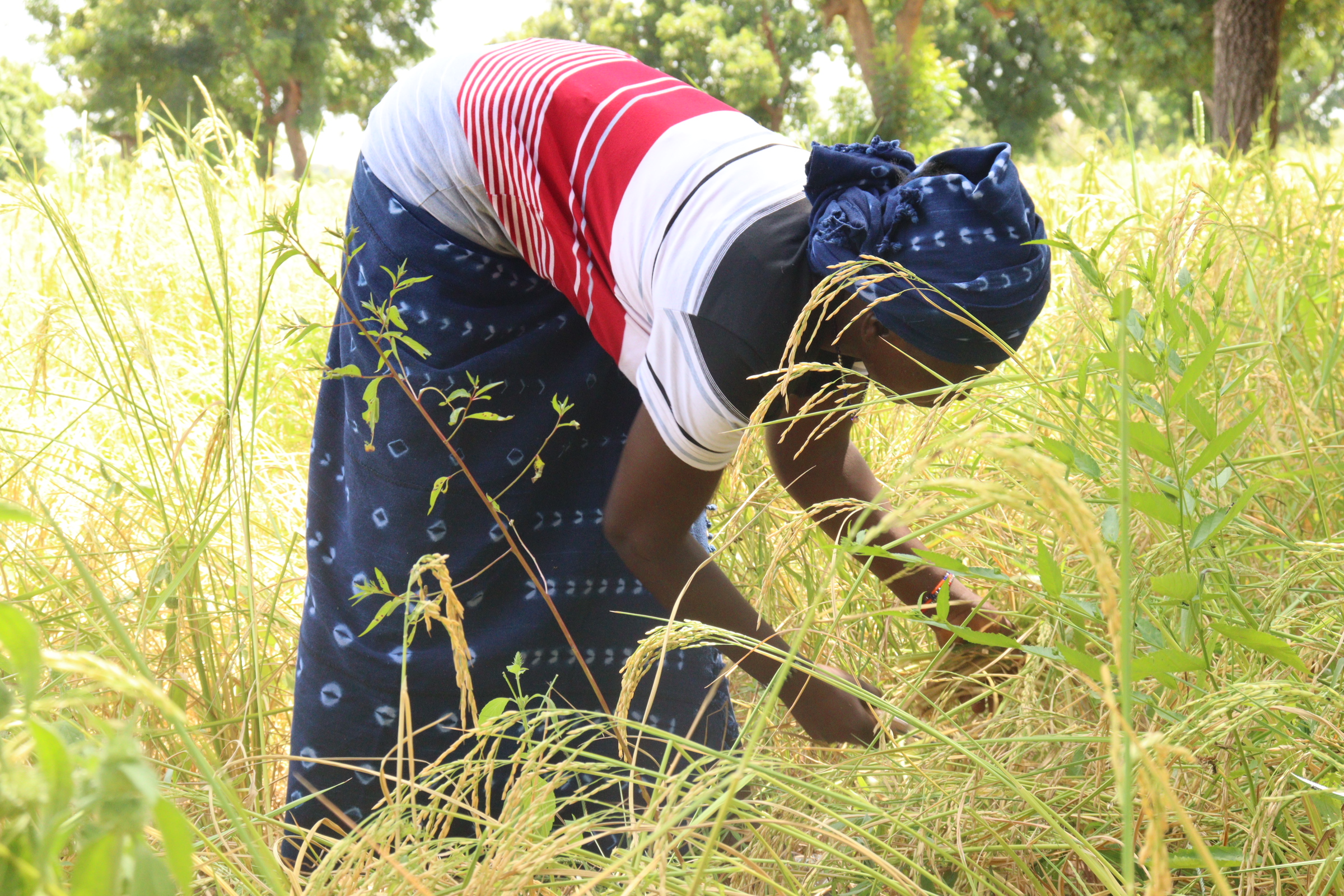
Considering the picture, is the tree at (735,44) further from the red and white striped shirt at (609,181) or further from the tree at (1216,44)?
the red and white striped shirt at (609,181)

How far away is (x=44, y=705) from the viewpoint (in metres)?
0.25

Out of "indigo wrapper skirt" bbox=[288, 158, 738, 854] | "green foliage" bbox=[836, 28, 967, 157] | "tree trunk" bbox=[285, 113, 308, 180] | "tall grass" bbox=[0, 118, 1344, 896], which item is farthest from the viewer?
"tree trunk" bbox=[285, 113, 308, 180]

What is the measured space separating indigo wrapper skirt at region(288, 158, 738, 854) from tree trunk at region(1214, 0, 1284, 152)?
18.3 ft

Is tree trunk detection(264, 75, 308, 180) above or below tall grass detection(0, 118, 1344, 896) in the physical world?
above

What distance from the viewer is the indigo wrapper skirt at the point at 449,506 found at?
118 cm

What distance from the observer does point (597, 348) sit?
1245 mm

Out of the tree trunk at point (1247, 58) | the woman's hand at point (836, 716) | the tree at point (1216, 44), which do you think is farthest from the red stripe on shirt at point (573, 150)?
the tree trunk at point (1247, 58)

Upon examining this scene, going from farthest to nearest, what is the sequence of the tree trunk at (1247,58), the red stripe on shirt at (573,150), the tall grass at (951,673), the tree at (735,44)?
1. the tree at (735,44)
2. the tree trunk at (1247,58)
3. the red stripe on shirt at (573,150)
4. the tall grass at (951,673)

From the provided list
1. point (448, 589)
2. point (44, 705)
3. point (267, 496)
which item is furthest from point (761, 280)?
point (267, 496)

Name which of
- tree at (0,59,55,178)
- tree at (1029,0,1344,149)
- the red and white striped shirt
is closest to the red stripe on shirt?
the red and white striped shirt

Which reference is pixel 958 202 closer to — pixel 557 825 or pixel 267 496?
pixel 557 825

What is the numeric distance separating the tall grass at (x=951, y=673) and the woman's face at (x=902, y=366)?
1.9 inches

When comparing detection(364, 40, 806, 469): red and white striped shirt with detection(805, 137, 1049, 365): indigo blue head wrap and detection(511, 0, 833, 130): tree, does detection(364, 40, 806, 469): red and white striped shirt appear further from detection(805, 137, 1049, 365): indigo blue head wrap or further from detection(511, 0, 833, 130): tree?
detection(511, 0, 833, 130): tree

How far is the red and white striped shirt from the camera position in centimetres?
98
